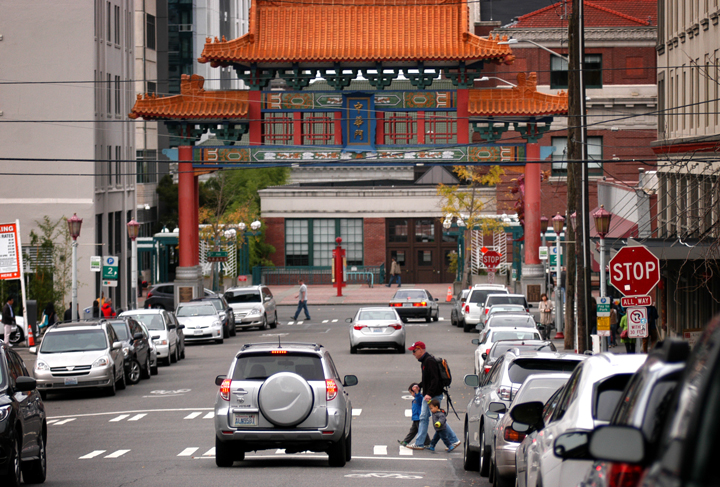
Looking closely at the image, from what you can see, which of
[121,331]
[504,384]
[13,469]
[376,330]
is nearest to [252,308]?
[376,330]

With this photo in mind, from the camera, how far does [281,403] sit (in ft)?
42.5

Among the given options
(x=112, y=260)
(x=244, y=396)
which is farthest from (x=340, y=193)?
(x=244, y=396)

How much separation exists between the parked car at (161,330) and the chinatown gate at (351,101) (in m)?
11.2

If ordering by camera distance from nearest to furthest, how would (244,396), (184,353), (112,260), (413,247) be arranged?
(244,396) → (184,353) → (112,260) → (413,247)

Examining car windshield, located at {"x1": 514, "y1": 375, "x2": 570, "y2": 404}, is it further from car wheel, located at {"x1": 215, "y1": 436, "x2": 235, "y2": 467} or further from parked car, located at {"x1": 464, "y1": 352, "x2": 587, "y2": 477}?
car wheel, located at {"x1": 215, "y1": 436, "x2": 235, "y2": 467}

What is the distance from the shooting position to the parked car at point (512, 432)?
10844mm

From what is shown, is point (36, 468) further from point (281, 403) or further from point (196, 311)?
point (196, 311)

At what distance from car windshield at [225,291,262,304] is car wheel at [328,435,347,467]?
28.6m

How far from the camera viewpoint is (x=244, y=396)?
42.9ft

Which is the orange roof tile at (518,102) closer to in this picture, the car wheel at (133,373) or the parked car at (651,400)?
the car wheel at (133,373)

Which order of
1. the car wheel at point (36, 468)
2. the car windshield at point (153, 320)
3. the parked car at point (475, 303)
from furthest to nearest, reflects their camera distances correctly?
1. the parked car at point (475, 303)
2. the car windshield at point (153, 320)
3. the car wheel at point (36, 468)

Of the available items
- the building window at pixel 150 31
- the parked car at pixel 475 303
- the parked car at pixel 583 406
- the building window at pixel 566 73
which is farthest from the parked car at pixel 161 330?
the building window at pixel 150 31

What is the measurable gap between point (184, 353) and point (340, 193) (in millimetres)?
39864

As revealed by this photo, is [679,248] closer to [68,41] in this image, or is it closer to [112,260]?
[112,260]
